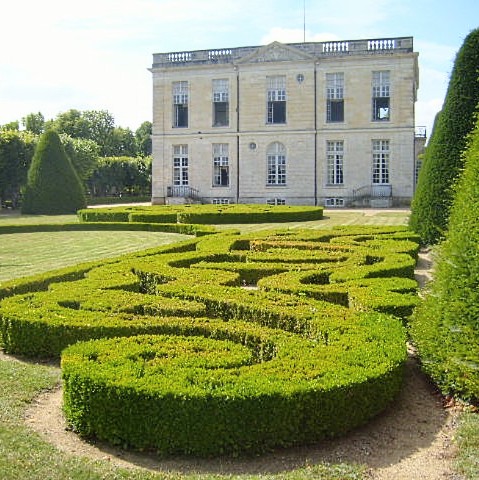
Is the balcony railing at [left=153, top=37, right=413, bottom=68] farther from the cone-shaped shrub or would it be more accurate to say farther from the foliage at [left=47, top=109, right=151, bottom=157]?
the foliage at [left=47, top=109, right=151, bottom=157]

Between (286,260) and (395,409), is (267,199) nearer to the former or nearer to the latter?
(286,260)

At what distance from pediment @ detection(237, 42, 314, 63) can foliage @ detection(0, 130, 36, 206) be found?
45.4 feet

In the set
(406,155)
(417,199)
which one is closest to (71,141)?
(406,155)

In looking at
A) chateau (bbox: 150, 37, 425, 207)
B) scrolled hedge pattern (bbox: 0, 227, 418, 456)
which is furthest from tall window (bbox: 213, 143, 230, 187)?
scrolled hedge pattern (bbox: 0, 227, 418, 456)

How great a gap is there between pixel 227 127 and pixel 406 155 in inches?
438

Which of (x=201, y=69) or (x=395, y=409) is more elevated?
(x=201, y=69)

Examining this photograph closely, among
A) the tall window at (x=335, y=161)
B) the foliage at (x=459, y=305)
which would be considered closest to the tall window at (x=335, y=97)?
the tall window at (x=335, y=161)

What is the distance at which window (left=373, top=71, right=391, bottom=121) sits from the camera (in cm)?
3809

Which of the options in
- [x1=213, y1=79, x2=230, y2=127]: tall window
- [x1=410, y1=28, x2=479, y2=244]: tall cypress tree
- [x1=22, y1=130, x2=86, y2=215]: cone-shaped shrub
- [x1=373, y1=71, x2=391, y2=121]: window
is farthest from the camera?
[x1=213, y1=79, x2=230, y2=127]: tall window

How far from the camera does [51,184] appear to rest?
3147 centimetres

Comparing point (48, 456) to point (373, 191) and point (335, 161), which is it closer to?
point (373, 191)

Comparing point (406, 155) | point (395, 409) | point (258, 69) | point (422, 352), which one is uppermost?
point (258, 69)

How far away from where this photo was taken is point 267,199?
131ft

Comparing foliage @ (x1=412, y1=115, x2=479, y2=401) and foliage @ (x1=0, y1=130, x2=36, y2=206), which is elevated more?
foliage @ (x1=0, y1=130, x2=36, y2=206)
